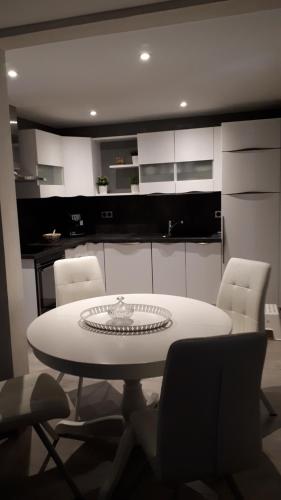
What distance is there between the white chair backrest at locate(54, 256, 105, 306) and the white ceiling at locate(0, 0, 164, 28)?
155 cm

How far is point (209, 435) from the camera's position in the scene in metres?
1.36

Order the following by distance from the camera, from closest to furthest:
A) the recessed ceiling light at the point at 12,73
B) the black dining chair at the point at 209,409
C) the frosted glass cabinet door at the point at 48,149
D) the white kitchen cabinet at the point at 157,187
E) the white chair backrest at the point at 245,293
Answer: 1. the black dining chair at the point at 209,409
2. the white chair backrest at the point at 245,293
3. the recessed ceiling light at the point at 12,73
4. the frosted glass cabinet door at the point at 48,149
5. the white kitchen cabinet at the point at 157,187

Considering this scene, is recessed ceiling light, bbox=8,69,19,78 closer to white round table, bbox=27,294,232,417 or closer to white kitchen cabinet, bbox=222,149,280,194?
white round table, bbox=27,294,232,417

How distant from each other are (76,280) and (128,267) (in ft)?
6.06

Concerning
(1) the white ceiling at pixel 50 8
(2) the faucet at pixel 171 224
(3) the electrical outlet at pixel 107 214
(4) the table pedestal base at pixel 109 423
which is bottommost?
(4) the table pedestal base at pixel 109 423

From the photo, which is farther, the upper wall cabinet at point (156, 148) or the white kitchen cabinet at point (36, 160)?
the upper wall cabinet at point (156, 148)

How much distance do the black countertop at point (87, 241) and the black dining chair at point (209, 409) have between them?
8.54ft

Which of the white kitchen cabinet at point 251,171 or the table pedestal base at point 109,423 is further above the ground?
the white kitchen cabinet at point 251,171

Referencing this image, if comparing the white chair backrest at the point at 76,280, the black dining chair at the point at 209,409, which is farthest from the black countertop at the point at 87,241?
the black dining chair at the point at 209,409

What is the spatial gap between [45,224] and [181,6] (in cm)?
374

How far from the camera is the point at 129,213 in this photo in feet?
17.3

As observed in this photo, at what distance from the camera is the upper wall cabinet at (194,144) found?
4500mm

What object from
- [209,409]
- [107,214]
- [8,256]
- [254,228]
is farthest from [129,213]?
[209,409]

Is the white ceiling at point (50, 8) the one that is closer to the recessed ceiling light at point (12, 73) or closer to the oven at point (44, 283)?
the recessed ceiling light at point (12, 73)
